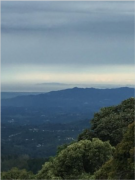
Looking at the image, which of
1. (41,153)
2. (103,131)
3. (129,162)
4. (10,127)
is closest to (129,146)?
(129,162)

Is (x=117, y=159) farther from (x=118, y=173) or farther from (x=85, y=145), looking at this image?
(x=85, y=145)

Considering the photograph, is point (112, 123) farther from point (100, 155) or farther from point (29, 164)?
point (29, 164)

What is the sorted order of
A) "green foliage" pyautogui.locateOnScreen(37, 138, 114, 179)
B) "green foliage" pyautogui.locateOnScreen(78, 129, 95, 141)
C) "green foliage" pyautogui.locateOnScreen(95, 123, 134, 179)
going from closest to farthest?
"green foliage" pyautogui.locateOnScreen(95, 123, 134, 179) → "green foliage" pyautogui.locateOnScreen(37, 138, 114, 179) → "green foliage" pyautogui.locateOnScreen(78, 129, 95, 141)

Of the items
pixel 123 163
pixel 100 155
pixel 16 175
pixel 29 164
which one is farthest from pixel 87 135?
pixel 29 164

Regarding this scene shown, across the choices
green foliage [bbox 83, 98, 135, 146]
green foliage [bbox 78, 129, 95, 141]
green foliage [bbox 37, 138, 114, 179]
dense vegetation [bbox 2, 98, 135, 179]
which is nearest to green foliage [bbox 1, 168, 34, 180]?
dense vegetation [bbox 2, 98, 135, 179]

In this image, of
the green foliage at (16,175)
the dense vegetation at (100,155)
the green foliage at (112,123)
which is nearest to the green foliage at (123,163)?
the dense vegetation at (100,155)

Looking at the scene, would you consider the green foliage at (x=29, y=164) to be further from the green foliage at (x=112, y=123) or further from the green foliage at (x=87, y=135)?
the green foliage at (x=87, y=135)

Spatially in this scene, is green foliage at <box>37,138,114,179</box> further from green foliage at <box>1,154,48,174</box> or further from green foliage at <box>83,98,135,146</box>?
green foliage at <box>1,154,48,174</box>
